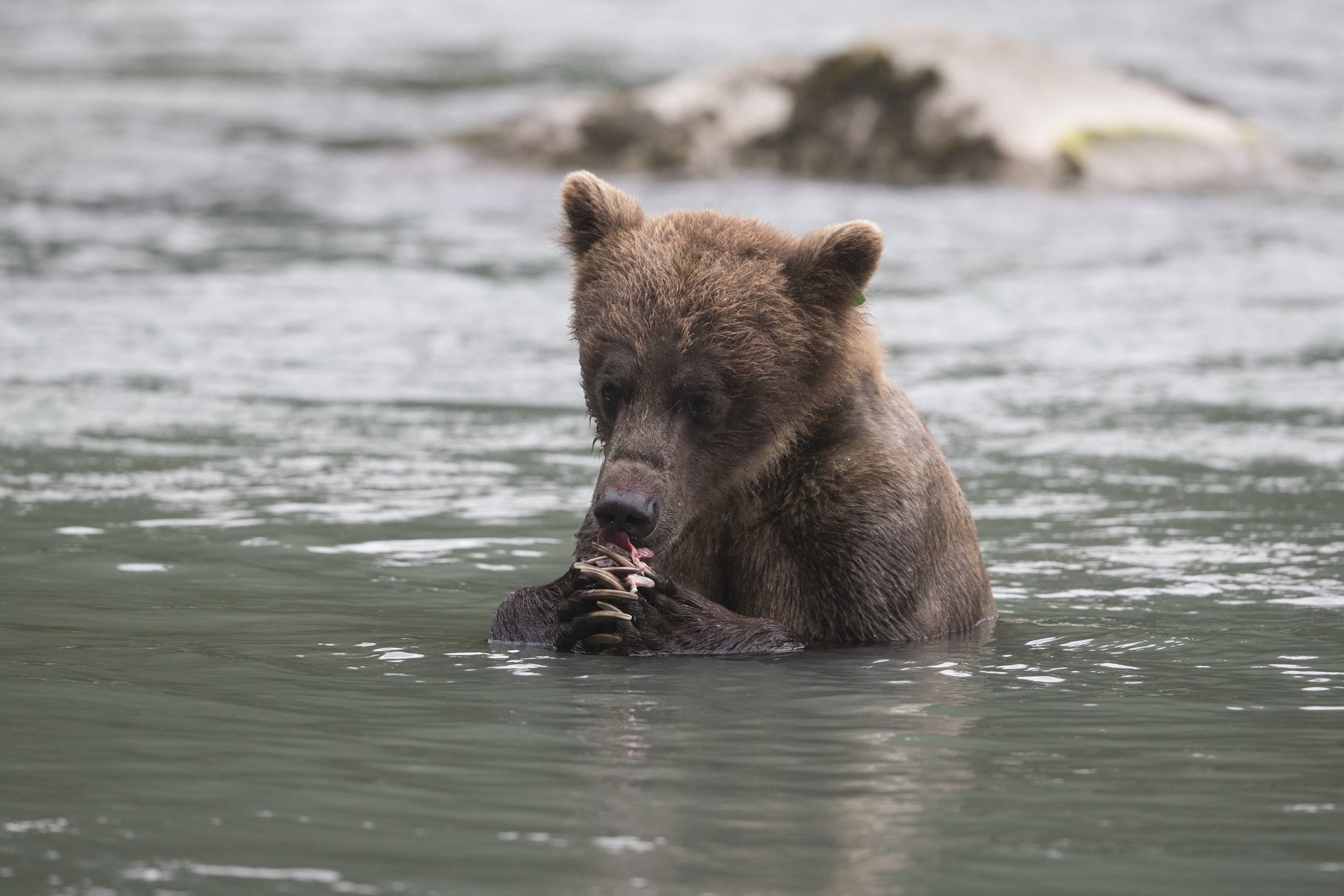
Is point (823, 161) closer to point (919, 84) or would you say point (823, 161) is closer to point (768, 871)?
point (919, 84)

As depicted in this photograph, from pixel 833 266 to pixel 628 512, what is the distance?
121cm

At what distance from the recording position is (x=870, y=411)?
6.20m

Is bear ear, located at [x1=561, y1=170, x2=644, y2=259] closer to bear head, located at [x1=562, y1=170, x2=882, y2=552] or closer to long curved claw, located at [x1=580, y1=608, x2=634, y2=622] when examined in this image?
bear head, located at [x1=562, y1=170, x2=882, y2=552]

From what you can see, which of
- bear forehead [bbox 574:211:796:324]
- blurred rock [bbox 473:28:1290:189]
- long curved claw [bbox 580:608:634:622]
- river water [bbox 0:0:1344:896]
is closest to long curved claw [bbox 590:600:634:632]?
long curved claw [bbox 580:608:634:622]

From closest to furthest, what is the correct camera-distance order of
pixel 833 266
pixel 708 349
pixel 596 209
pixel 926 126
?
pixel 708 349, pixel 833 266, pixel 596 209, pixel 926 126

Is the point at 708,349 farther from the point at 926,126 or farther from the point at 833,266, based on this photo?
the point at 926,126

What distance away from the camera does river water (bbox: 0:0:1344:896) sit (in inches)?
155

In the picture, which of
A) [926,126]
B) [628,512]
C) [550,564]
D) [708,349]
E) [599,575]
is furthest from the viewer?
[926,126]

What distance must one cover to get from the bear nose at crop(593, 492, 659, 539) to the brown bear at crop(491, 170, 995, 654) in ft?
0.17

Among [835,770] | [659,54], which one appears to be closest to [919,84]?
[659,54]

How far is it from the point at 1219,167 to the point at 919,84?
3.62 m

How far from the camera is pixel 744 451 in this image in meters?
5.99

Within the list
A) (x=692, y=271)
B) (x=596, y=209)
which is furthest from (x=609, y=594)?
(x=596, y=209)

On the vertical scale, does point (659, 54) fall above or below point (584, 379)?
above
